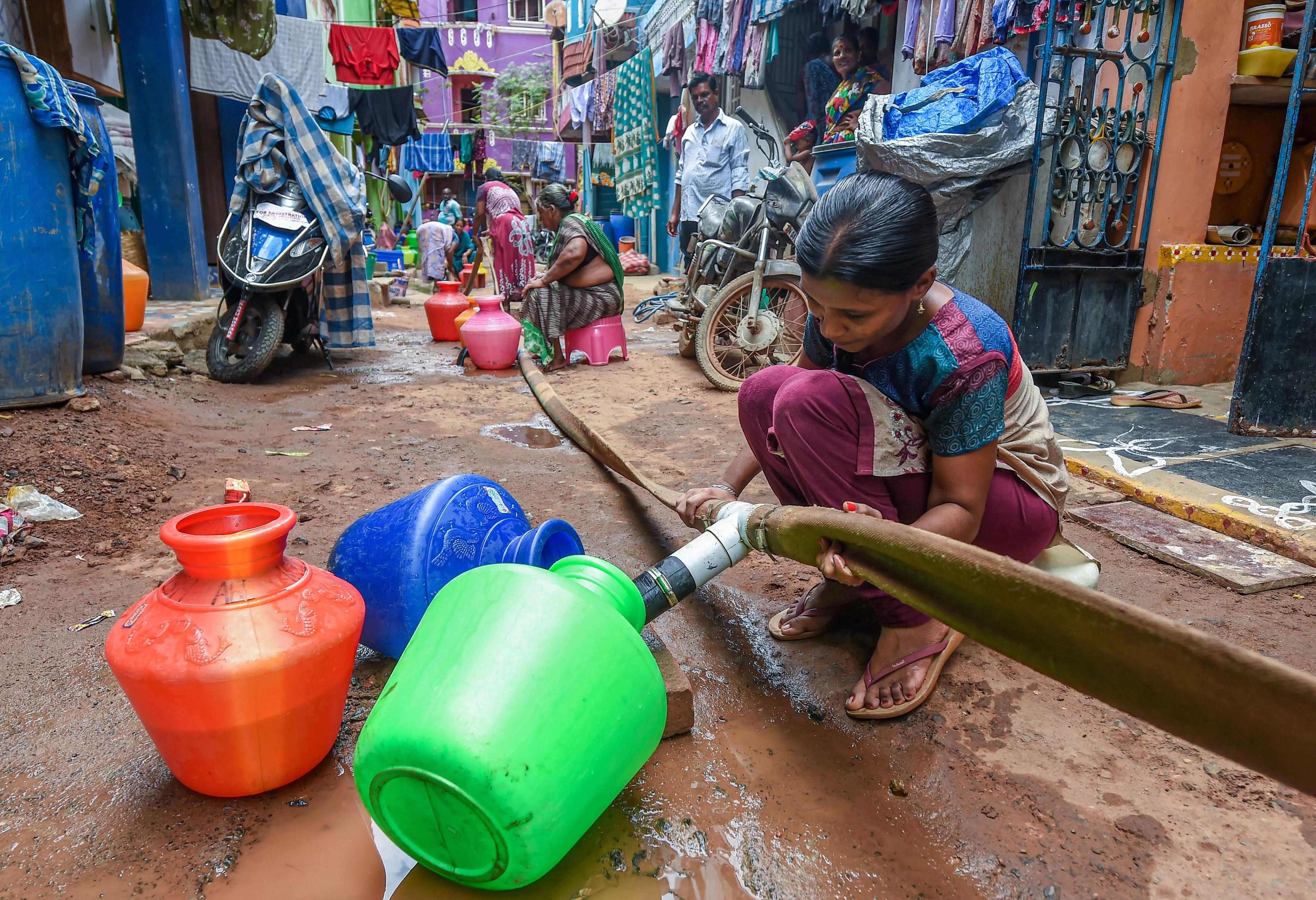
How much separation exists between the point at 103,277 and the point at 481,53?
2566 centimetres

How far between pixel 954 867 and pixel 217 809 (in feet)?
3.58

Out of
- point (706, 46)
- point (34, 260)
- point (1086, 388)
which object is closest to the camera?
point (34, 260)

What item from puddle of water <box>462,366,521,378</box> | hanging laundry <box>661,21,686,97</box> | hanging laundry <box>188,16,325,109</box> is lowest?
puddle of water <box>462,366,521,378</box>

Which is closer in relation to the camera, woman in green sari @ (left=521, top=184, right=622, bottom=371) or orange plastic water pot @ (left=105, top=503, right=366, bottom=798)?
orange plastic water pot @ (left=105, top=503, right=366, bottom=798)

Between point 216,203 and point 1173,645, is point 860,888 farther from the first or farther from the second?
point 216,203

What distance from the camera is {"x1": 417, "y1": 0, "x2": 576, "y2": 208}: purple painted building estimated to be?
A: 2511cm

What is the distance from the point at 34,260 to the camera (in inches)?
111

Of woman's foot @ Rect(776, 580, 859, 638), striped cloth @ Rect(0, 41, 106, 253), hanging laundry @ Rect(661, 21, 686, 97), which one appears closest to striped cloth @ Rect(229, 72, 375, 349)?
striped cloth @ Rect(0, 41, 106, 253)

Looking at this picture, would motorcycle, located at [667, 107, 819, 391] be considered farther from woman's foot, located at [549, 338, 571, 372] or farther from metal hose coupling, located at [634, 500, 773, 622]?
metal hose coupling, located at [634, 500, 773, 622]

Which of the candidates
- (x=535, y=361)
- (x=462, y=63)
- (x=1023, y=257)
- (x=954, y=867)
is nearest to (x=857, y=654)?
(x=954, y=867)

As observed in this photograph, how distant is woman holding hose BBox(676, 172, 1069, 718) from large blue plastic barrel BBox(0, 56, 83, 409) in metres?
2.79

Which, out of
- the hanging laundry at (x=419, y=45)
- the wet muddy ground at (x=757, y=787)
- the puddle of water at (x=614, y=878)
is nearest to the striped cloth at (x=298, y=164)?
the wet muddy ground at (x=757, y=787)

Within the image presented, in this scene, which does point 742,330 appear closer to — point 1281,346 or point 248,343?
point 1281,346

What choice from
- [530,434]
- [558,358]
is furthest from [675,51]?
[530,434]
